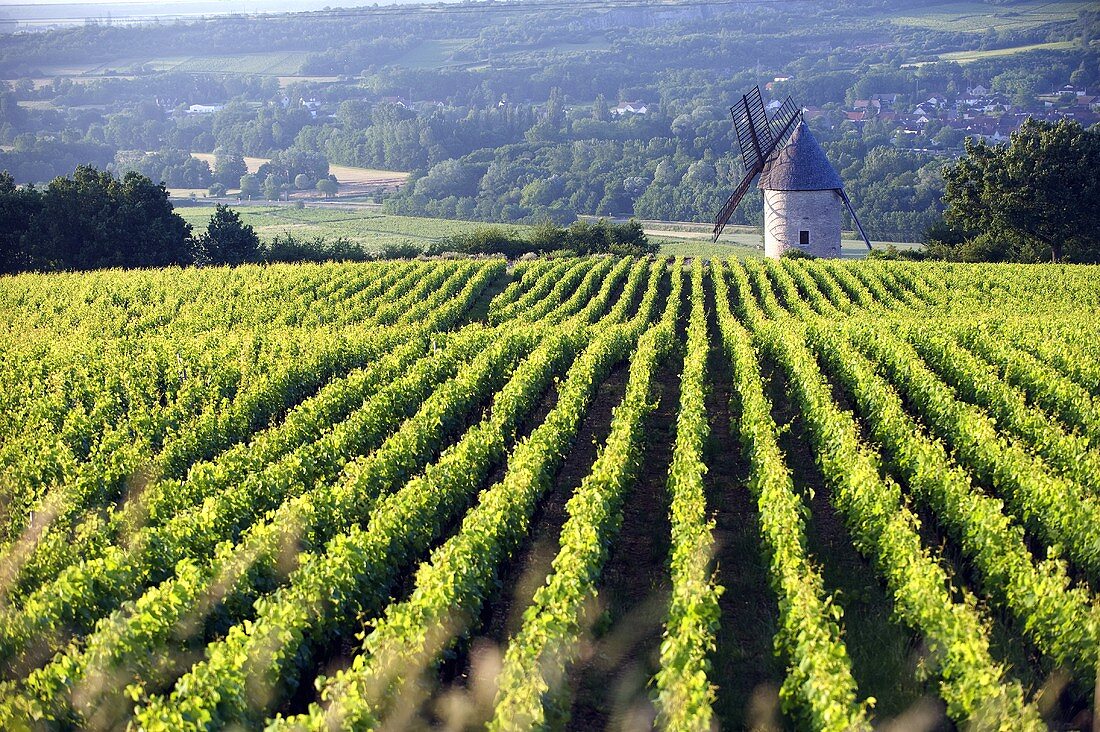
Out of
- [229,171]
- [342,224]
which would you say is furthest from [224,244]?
[229,171]

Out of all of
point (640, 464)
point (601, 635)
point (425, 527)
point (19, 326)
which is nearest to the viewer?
point (601, 635)

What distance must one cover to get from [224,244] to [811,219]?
28.2 m

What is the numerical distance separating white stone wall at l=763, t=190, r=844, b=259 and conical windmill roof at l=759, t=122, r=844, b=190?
14.0 inches

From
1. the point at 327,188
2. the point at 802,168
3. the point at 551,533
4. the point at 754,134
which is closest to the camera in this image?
the point at 551,533

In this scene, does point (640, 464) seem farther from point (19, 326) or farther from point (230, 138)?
point (230, 138)

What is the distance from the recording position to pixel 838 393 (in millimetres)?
21141

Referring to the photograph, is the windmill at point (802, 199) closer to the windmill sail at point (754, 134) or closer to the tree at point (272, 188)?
the windmill sail at point (754, 134)

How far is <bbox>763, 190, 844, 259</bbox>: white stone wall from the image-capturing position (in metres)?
48.6

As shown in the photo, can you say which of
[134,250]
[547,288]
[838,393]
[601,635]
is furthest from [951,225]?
[601,635]

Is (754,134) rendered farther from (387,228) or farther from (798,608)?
(798,608)

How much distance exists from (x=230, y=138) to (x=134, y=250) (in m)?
117

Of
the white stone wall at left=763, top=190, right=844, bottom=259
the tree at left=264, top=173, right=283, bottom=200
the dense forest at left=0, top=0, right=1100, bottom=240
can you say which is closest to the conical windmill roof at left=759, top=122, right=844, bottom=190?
the white stone wall at left=763, top=190, right=844, bottom=259

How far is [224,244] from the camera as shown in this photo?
47.9 metres

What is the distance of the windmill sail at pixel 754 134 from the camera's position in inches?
2174
